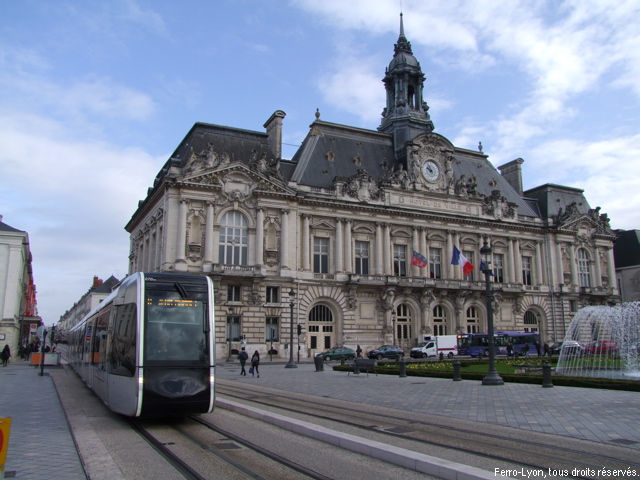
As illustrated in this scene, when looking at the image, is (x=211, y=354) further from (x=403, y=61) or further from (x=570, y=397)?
(x=403, y=61)

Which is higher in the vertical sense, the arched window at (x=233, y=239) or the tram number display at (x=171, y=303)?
the arched window at (x=233, y=239)

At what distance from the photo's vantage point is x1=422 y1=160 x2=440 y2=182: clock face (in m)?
56.6

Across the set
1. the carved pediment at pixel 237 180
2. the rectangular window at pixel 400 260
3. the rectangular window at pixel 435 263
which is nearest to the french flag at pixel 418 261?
the rectangular window at pixel 400 260

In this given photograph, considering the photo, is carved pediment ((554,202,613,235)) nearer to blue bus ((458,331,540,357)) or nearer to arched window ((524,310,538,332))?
arched window ((524,310,538,332))

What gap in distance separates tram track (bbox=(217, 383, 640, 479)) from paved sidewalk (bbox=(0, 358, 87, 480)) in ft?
18.8

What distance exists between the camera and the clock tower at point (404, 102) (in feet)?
196

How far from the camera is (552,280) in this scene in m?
62.3

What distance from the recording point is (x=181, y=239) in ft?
146

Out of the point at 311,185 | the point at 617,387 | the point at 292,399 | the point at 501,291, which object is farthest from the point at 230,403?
the point at 501,291

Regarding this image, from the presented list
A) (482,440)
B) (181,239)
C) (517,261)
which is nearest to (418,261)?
(517,261)

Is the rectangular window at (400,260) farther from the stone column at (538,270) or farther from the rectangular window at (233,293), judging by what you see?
the stone column at (538,270)

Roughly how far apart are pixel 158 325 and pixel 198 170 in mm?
34936

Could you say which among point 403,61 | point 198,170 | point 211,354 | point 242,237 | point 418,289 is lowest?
point 211,354

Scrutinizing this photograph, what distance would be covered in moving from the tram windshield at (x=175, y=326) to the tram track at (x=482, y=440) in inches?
142
